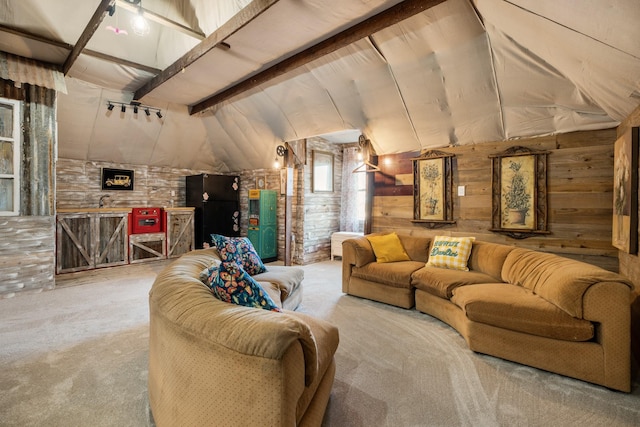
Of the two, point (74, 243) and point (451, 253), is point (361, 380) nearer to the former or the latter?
point (451, 253)

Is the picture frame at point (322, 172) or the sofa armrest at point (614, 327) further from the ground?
the picture frame at point (322, 172)

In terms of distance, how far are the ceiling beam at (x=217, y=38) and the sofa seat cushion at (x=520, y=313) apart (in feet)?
10.2

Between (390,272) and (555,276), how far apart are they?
1.62 metres

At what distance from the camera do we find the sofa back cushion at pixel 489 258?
10.9 feet

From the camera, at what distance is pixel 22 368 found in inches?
90.0

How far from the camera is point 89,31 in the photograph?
10.7 feet

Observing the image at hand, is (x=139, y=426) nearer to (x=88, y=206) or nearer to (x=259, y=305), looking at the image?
(x=259, y=305)

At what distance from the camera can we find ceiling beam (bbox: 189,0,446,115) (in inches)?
106

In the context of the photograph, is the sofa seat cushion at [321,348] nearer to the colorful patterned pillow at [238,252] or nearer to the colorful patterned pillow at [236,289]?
the colorful patterned pillow at [236,289]

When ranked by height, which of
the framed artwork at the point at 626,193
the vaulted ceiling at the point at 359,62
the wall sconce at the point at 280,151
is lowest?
the framed artwork at the point at 626,193

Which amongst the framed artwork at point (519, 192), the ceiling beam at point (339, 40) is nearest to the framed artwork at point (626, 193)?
the framed artwork at point (519, 192)

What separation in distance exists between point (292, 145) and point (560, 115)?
4.08 metres

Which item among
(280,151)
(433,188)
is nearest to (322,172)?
(280,151)

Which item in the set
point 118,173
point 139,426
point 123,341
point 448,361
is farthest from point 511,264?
point 118,173
